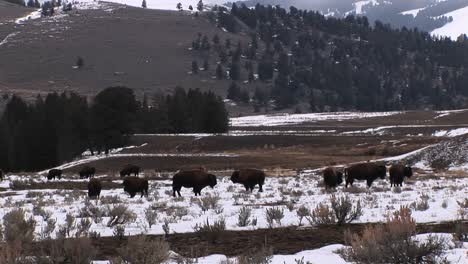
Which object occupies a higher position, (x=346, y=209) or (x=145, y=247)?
(x=145, y=247)

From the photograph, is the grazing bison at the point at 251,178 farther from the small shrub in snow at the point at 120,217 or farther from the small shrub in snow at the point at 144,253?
the small shrub in snow at the point at 144,253

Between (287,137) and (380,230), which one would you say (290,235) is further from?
(287,137)

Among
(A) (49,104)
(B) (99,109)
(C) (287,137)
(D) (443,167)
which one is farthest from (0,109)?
(D) (443,167)

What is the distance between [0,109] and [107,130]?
8004cm

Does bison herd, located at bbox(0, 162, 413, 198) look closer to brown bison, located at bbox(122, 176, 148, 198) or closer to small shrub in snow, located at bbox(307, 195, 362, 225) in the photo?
brown bison, located at bbox(122, 176, 148, 198)

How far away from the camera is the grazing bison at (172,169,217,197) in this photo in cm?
2138

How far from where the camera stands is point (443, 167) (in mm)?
37094

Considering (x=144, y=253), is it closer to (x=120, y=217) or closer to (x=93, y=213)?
(x=120, y=217)

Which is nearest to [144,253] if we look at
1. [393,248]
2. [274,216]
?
[393,248]

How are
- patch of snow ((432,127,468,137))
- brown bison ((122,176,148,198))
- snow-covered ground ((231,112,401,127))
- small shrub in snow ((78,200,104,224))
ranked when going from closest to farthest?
1. small shrub in snow ((78,200,104,224))
2. brown bison ((122,176,148,198))
3. patch of snow ((432,127,468,137))
4. snow-covered ground ((231,112,401,127))

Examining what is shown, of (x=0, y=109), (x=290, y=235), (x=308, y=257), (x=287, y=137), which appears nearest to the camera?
(x=308, y=257)

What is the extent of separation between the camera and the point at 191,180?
21.6 m

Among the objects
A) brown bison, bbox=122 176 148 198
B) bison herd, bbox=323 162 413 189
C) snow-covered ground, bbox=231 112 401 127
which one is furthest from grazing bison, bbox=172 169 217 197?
snow-covered ground, bbox=231 112 401 127

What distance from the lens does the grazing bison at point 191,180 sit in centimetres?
2138
